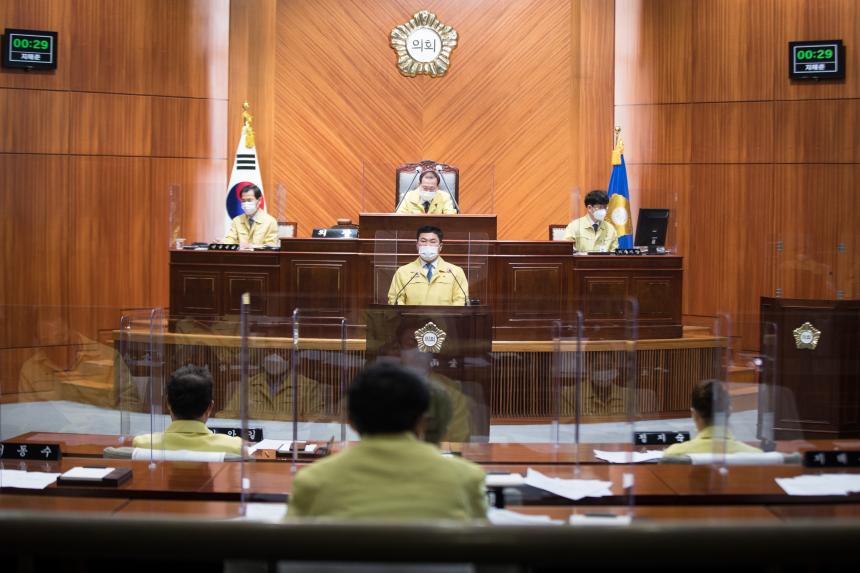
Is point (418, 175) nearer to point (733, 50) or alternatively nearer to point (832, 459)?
point (733, 50)

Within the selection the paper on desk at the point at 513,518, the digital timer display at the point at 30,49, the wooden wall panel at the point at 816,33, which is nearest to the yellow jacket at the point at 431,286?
the paper on desk at the point at 513,518

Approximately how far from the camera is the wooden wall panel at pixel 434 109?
954 centimetres

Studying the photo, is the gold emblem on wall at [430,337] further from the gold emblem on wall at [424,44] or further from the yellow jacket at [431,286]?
the gold emblem on wall at [424,44]

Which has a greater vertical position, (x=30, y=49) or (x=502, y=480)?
(x=30, y=49)

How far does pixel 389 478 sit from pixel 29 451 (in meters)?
1.84

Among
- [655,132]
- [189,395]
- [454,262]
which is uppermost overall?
[655,132]

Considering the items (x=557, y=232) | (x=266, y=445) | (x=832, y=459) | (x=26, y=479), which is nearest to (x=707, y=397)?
(x=832, y=459)

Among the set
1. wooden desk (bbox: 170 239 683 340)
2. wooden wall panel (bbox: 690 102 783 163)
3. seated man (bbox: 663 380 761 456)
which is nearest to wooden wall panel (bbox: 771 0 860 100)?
wooden wall panel (bbox: 690 102 783 163)

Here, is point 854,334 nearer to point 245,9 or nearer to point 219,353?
point 219,353

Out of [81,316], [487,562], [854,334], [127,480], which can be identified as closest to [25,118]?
[81,316]

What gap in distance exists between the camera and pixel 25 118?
830cm

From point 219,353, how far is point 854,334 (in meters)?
3.59

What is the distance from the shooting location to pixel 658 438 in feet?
12.1

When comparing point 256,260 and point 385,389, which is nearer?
point 385,389
